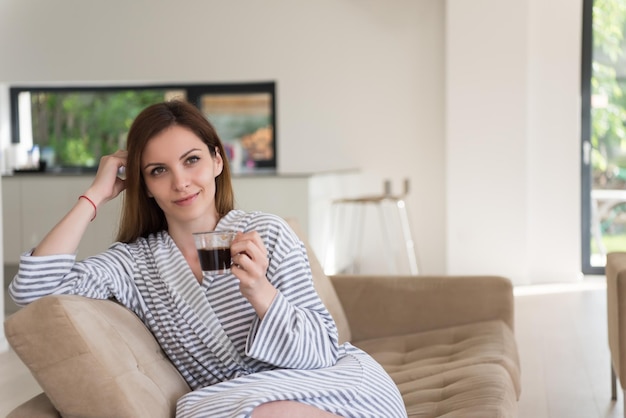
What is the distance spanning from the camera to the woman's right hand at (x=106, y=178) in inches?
83.5

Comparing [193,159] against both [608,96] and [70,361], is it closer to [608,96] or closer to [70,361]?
[70,361]

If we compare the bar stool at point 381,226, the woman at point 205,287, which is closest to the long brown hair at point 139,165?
Answer: the woman at point 205,287

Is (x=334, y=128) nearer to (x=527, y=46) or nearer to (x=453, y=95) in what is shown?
(x=453, y=95)

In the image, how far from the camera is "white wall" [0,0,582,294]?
768cm

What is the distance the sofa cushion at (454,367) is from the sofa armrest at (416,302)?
0.15 ft

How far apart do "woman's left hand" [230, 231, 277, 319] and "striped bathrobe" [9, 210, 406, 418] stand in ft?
0.21

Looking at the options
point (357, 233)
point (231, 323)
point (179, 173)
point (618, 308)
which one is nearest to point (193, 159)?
point (179, 173)

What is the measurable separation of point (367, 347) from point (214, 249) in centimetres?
157

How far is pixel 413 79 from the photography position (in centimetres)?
815

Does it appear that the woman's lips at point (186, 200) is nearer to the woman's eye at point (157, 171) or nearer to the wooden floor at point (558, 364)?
the woman's eye at point (157, 171)

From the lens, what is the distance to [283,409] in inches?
70.3

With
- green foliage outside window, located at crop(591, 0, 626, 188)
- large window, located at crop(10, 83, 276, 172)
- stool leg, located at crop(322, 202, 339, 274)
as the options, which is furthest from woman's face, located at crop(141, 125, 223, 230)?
green foliage outside window, located at crop(591, 0, 626, 188)

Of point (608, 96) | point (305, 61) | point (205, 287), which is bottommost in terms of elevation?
point (205, 287)

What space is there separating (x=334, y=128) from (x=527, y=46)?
1741 mm
